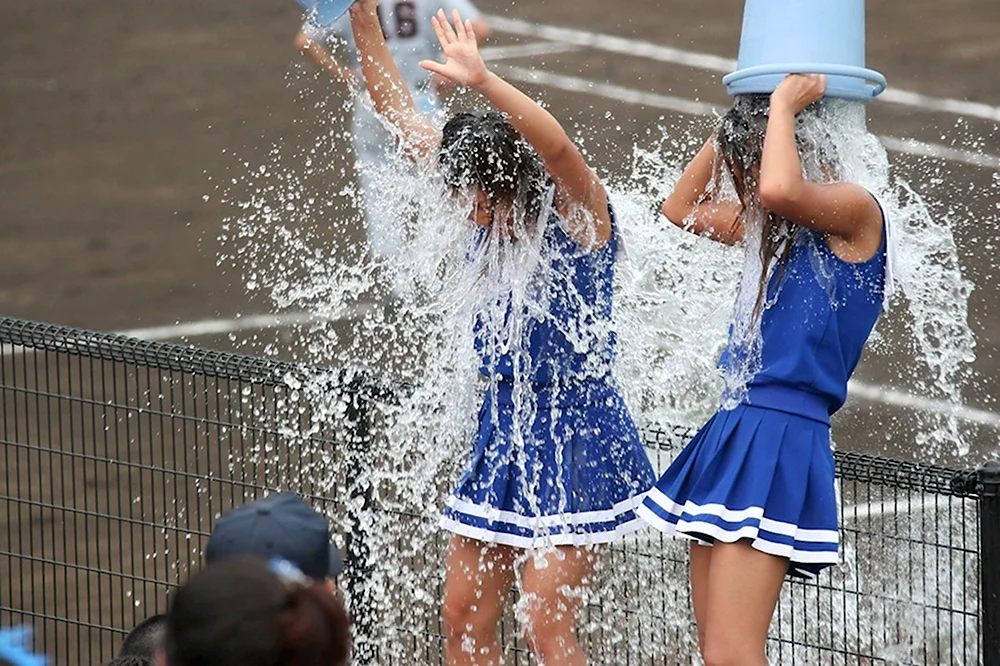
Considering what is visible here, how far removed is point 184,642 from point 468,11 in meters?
5.51

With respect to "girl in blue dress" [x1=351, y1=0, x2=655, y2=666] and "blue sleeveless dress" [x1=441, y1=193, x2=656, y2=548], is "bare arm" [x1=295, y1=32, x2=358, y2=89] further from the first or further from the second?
"blue sleeveless dress" [x1=441, y1=193, x2=656, y2=548]

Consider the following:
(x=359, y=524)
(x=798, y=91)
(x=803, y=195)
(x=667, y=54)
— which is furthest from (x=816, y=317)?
(x=667, y=54)

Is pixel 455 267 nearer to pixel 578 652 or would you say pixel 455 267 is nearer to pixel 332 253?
pixel 578 652

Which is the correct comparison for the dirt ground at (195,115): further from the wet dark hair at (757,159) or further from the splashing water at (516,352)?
the wet dark hair at (757,159)

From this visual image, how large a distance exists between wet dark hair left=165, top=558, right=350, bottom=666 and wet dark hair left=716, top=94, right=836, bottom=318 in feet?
5.24

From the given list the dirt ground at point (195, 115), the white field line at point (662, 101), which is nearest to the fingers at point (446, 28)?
the dirt ground at point (195, 115)

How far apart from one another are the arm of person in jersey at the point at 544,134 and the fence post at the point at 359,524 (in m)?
0.88

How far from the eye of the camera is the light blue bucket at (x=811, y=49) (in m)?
3.37

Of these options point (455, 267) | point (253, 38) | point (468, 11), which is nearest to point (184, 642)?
point (455, 267)

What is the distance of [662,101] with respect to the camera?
8688 millimetres

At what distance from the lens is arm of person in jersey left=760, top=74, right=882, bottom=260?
10.4 ft

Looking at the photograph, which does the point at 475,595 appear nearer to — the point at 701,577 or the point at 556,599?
the point at 556,599

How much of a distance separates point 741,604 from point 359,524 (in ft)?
4.40

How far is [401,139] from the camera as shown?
4.03m
